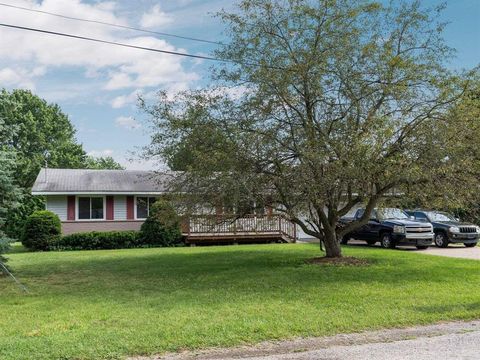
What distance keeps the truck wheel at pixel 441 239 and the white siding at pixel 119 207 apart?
53.7 ft

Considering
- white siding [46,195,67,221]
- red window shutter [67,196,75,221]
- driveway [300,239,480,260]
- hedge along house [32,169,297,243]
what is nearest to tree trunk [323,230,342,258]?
driveway [300,239,480,260]

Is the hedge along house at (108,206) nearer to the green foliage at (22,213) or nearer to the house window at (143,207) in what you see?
the house window at (143,207)

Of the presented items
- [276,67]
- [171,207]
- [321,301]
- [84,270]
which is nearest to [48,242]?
[84,270]

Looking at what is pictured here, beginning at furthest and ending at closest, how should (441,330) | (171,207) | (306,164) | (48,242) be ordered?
(48,242), (171,207), (306,164), (441,330)

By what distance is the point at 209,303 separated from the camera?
9.26 meters

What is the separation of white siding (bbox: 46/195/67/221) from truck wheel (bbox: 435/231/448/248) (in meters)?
19.1

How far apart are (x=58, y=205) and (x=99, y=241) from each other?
4669mm

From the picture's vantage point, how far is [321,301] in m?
9.38

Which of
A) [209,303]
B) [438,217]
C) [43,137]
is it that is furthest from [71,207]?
[43,137]

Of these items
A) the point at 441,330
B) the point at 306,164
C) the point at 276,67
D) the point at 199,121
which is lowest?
the point at 441,330

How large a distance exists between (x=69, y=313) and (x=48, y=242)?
16292mm

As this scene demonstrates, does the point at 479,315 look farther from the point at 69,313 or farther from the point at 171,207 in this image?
the point at 171,207

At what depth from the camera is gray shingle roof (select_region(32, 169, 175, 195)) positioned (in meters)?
27.1

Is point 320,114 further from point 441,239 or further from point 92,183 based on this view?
point 92,183
